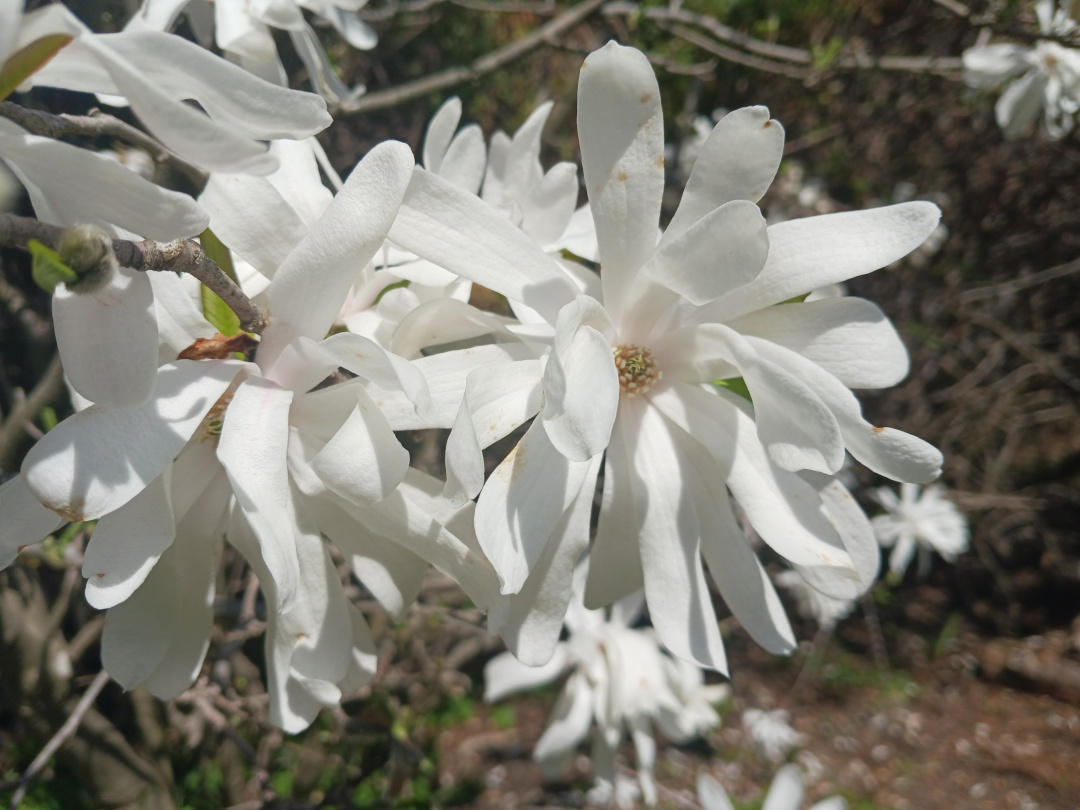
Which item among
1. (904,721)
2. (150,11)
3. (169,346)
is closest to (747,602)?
(169,346)

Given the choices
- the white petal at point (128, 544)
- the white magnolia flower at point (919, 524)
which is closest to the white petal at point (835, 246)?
the white petal at point (128, 544)

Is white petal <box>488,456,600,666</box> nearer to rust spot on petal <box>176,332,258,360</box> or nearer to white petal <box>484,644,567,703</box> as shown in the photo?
rust spot on petal <box>176,332,258,360</box>

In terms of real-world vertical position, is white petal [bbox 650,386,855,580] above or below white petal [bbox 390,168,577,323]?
below

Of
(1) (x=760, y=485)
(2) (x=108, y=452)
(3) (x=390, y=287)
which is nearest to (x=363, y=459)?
(2) (x=108, y=452)

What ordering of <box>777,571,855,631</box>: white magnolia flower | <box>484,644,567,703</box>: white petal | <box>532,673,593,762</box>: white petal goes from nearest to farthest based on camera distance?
<box>532,673,593,762</box>: white petal, <box>484,644,567,703</box>: white petal, <box>777,571,855,631</box>: white magnolia flower

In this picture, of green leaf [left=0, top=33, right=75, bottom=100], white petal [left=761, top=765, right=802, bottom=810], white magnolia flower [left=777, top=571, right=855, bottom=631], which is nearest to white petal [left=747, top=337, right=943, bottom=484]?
green leaf [left=0, top=33, right=75, bottom=100]

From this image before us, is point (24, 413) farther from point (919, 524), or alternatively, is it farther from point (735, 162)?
point (919, 524)
